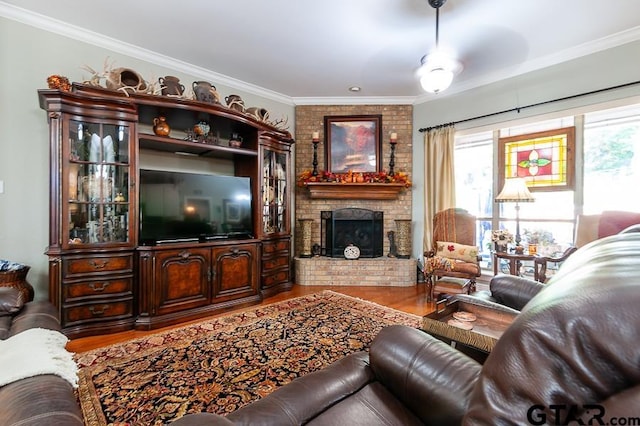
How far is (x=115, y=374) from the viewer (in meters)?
1.99

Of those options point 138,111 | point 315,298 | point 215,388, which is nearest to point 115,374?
point 215,388

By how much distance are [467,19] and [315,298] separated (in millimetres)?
3330

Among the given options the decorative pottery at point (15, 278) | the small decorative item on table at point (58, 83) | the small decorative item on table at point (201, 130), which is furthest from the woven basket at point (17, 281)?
the small decorative item on table at point (201, 130)

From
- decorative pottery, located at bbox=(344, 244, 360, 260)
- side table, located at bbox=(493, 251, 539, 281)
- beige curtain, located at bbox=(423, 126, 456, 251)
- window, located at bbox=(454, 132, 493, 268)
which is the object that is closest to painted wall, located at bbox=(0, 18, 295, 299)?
decorative pottery, located at bbox=(344, 244, 360, 260)

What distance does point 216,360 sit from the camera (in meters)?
2.18

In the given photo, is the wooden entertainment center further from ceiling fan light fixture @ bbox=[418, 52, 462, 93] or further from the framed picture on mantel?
ceiling fan light fixture @ bbox=[418, 52, 462, 93]

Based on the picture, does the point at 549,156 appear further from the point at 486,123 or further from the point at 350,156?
the point at 350,156

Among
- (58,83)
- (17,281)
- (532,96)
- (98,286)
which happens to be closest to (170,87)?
(58,83)

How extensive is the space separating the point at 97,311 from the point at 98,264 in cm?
42

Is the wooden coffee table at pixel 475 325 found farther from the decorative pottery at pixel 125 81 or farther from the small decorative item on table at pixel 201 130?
the decorative pottery at pixel 125 81

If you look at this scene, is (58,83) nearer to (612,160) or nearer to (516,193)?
(516,193)

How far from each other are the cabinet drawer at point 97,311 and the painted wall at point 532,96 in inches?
155

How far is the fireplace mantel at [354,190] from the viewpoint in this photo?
4.55m

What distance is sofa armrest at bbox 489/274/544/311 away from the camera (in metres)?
1.94
